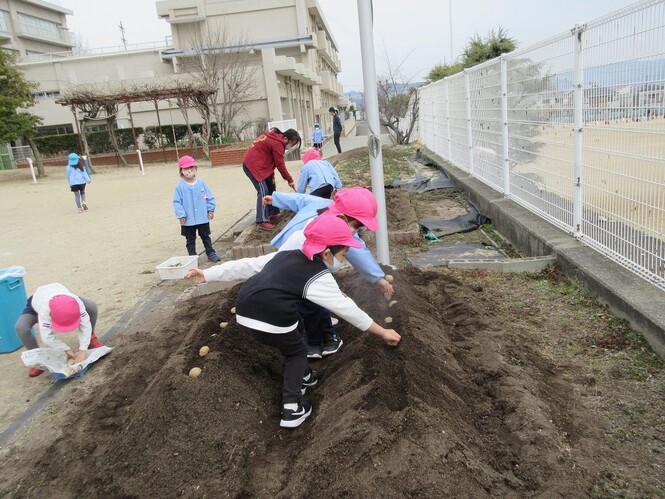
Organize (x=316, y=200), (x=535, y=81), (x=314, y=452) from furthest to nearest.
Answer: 1. (x=535, y=81)
2. (x=316, y=200)
3. (x=314, y=452)

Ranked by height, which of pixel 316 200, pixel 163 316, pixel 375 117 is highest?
pixel 375 117

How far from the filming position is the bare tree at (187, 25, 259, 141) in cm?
3100

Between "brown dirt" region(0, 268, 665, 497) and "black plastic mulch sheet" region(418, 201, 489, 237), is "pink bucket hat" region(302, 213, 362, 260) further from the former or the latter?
"black plastic mulch sheet" region(418, 201, 489, 237)

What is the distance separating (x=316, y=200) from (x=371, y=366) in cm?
190

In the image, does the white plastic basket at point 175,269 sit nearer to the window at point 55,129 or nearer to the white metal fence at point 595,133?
the white metal fence at point 595,133

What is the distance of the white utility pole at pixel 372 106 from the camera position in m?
4.83

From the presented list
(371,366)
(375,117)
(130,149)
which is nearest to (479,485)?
(371,366)

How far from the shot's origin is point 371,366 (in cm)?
329

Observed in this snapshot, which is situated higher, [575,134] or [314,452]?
[575,134]

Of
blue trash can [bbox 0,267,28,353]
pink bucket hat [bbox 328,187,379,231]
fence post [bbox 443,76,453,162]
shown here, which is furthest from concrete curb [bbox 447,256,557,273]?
fence post [bbox 443,76,453,162]

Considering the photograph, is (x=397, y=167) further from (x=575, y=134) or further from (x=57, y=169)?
(x=57, y=169)

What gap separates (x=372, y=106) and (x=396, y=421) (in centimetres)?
333

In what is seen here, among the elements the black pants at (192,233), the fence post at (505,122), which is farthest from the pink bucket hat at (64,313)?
the fence post at (505,122)

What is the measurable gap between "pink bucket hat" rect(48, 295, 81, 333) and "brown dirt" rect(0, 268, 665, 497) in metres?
0.55
